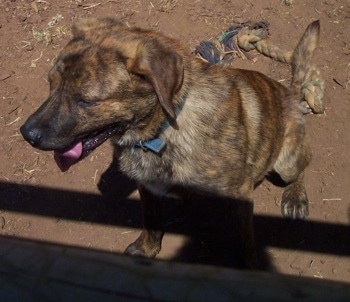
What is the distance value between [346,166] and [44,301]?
405cm

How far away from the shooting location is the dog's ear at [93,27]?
313 cm

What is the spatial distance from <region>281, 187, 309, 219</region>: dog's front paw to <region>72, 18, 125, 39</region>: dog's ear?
2074mm

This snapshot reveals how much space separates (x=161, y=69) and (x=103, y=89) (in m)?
0.34

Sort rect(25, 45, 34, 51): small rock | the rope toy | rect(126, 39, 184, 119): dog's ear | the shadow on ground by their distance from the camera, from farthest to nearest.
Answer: rect(25, 45, 34, 51): small rock, the rope toy, the shadow on ground, rect(126, 39, 184, 119): dog's ear

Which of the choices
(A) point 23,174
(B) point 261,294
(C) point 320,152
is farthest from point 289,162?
(B) point 261,294

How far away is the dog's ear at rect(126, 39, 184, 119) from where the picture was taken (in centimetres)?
280

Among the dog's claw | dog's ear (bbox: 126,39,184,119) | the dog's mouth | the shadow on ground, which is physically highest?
dog's ear (bbox: 126,39,184,119)

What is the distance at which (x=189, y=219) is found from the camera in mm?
4477

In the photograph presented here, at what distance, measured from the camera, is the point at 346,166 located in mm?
4590

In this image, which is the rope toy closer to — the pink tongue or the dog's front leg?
the dog's front leg

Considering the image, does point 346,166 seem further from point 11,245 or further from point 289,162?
point 11,245

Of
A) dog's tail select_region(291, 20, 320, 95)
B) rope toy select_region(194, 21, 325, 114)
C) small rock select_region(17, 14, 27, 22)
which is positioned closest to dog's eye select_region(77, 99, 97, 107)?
dog's tail select_region(291, 20, 320, 95)

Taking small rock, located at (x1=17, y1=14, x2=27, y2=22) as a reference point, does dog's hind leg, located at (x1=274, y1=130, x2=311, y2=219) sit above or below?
below

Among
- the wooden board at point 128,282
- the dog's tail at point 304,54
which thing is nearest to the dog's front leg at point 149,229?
the dog's tail at point 304,54
